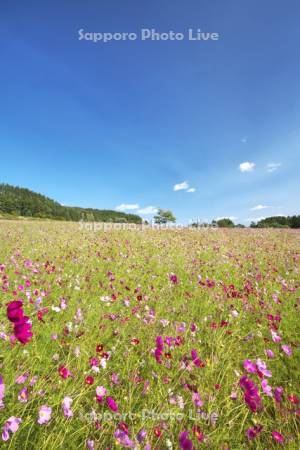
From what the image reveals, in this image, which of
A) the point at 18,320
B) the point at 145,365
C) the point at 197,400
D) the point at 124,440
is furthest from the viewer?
the point at 145,365

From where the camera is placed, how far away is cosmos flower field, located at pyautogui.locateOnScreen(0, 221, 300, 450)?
148cm

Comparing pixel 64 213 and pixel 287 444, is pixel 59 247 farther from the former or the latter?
pixel 64 213

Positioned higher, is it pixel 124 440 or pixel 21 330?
pixel 21 330

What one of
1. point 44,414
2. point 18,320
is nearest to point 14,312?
point 18,320

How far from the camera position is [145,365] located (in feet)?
7.56

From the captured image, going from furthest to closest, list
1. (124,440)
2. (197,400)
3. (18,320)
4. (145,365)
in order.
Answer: (145,365)
(197,400)
(124,440)
(18,320)

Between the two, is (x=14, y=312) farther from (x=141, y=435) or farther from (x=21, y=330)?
(x=141, y=435)

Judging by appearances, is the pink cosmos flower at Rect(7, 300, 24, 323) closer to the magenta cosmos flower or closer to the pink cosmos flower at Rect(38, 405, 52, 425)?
the magenta cosmos flower

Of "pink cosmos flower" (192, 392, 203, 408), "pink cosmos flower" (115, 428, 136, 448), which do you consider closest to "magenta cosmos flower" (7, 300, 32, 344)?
"pink cosmos flower" (115, 428, 136, 448)

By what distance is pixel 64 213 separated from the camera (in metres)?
129

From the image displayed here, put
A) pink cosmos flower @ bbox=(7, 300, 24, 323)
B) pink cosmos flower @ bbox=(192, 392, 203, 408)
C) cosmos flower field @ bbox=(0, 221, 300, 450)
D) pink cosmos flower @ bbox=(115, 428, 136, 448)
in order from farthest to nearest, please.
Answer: pink cosmos flower @ bbox=(192, 392, 203, 408) → cosmos flower field @ bbox=(0, 221, 300, 450) → pink cosmos flower @ bbox=(115, 428, 136, 448) → pink cosmos flower @ bbox=(7, 300, 24, 323)

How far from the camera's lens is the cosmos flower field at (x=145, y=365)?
148cm

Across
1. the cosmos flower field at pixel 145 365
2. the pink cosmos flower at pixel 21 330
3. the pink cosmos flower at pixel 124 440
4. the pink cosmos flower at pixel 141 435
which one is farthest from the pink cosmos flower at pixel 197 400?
the pink cosmos flower at pixel 21 330

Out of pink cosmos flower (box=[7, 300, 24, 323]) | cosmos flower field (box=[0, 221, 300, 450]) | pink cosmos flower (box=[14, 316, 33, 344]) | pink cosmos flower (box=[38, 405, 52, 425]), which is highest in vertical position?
pink cosmos flower (box=[7, 300, 24, 323])
